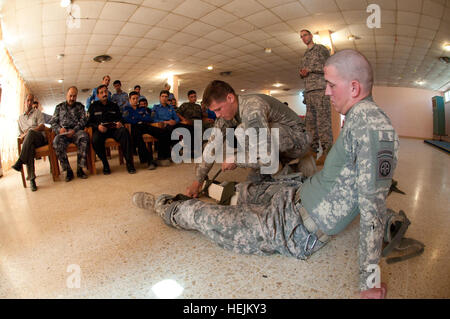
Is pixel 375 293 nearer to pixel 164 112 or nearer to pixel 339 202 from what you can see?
pixel 339 202

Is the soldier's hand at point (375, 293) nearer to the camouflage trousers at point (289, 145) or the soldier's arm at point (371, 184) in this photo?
the soldier's arm at point (371, 184)

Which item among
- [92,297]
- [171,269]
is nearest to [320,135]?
[171,269]

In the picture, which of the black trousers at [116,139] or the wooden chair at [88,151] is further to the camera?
the black trousers at [116,139]

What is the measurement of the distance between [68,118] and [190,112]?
6.59 feet

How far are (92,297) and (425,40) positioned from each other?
7.59 metres

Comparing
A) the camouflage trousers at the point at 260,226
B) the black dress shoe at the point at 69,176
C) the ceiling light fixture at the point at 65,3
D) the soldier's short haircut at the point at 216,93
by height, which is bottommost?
the camouflage trousers at the point at 260,226

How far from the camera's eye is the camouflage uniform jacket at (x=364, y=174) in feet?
2.32

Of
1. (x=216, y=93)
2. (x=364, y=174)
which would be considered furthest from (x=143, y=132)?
(x=364, y=174)

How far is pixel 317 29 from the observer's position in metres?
5.29

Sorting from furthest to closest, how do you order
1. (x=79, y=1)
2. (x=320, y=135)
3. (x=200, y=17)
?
(x=200, y=17), (x=79, y=1), (x=320, y=135)

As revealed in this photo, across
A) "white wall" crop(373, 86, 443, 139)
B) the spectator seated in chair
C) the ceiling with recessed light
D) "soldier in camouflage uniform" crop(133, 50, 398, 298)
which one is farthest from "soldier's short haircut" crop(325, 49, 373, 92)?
"white wall" crop(373, 86, 443, 139)

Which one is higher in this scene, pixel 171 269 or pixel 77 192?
pixel 77 192

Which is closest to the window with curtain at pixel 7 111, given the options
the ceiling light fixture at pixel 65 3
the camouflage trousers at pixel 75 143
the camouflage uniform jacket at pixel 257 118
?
the ceiling light fixture at pixel 65 3
